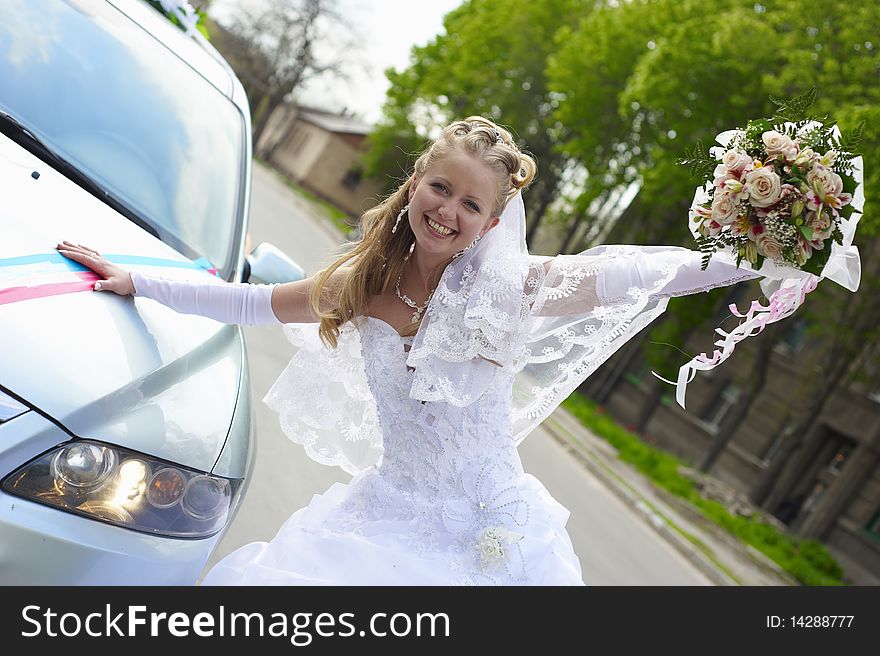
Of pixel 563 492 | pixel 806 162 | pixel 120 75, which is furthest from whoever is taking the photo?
pixel 563 492

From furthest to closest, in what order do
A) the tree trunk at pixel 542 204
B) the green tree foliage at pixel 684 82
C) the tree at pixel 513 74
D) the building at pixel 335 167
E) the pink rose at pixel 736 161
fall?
the building at pixel 335 167 < the tree trunk at pixel 542 204 < the tree at pixel 513 74 < the green tree foliage at pixel 684 82 < the pink rose at pixel 736 161

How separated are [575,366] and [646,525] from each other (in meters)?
9.00

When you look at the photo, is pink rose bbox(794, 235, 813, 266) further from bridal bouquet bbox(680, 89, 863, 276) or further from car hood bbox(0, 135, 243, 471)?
car hood bbox(0, 135, 243, 471)

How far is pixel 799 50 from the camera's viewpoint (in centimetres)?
1536

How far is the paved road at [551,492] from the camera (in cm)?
495

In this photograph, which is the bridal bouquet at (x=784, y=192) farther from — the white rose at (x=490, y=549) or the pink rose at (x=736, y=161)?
the white rose at (x=490, y=549)

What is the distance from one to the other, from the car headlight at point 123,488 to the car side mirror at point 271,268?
1.40m

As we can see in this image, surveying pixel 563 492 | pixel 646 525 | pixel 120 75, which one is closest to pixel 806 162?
pixel 120 75

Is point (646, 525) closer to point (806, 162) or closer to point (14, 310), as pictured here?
point (806, 162)

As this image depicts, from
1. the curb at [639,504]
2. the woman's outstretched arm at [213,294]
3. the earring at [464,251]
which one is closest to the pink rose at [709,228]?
the earring at [464,251]

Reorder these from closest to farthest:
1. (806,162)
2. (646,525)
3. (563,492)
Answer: (806,162) → (563,492) → (646,525)

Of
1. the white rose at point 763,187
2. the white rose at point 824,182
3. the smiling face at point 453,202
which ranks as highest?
the white rose at point 824,182

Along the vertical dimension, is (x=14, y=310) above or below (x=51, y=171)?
below

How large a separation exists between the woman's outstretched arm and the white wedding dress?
0.99 ft
